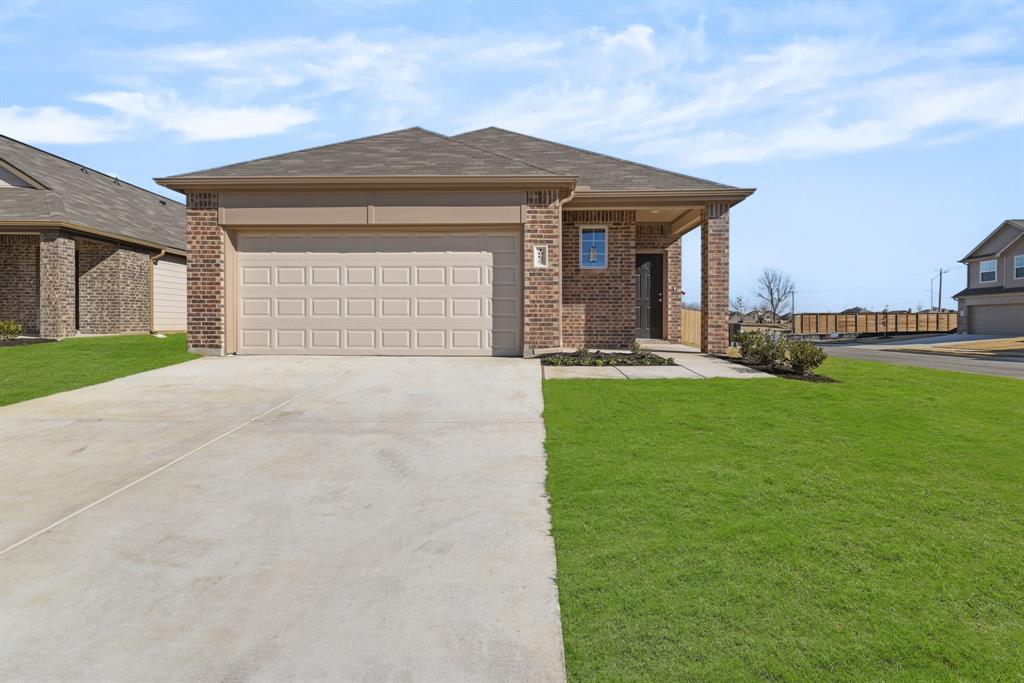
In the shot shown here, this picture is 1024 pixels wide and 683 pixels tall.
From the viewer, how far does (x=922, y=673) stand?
258 cm

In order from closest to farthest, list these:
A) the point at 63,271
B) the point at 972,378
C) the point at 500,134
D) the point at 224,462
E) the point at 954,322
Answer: the point at 224,462 < the point at 972,378 < the point at 63,271 < the point at 500,134 < the point at 954,322

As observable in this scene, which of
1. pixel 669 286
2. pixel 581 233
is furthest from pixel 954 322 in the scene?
pixel 581 233

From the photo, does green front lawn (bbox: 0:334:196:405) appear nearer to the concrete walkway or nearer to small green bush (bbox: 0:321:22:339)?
small green bush (bbox: 0:321:22:339)

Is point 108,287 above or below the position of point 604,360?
above

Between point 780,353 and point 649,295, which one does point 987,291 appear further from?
point 780,353

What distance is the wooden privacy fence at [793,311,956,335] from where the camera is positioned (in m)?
42.8

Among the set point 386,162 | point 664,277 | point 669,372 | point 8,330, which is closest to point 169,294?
point 8,330

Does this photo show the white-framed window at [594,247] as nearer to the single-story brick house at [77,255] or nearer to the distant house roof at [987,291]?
the single-story brick house at [77,255]

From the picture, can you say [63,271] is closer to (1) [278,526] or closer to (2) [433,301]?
(2) [433,301]

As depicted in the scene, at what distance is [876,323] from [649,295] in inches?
1338

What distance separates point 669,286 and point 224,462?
14554mm

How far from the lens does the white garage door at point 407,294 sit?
12.8 metres

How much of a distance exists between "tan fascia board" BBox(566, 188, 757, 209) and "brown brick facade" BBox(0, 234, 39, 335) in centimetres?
1628

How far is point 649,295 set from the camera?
1814 centimetres
